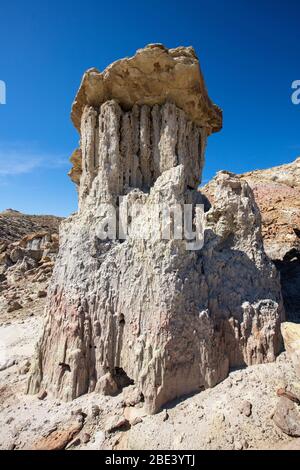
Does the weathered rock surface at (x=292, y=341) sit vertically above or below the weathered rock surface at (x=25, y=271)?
below

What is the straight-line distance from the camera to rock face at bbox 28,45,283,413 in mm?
7152

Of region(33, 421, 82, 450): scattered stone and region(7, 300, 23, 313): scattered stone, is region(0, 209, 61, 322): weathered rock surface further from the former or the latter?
region(33, 421, 82, 450): scattered stone

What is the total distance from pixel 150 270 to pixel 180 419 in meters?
3.57

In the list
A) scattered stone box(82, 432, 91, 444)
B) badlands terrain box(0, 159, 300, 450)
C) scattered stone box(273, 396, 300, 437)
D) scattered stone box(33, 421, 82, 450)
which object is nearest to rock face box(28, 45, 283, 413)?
badlands terrain box(0, 159, 300, 450)

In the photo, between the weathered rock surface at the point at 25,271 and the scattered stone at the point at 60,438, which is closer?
the scattered stone at the point at 60,438

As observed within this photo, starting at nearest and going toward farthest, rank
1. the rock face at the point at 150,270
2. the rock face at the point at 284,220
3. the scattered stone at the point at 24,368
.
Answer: the rock face at the point at 150,270 < the scattered stone at the point at 24,368 < the rock face at the point at 284,220

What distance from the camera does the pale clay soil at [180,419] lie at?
5.84 metres

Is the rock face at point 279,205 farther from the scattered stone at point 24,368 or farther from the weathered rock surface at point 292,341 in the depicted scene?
the scattered stone at point 24,368

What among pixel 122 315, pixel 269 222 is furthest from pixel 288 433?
pixel 269 222

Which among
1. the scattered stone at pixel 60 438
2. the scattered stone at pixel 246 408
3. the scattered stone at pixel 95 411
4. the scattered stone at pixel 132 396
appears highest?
the scattered stone at pixel 246 408

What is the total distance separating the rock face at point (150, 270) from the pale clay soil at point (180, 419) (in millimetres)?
342

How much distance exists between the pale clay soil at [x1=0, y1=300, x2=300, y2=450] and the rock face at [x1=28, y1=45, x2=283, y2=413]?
0.34 m

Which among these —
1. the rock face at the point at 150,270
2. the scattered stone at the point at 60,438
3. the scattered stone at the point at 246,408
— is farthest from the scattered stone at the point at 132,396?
the scattered stone at the point at 246,408

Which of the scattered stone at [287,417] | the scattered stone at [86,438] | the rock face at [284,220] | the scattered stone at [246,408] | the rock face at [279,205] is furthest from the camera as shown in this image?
the rock face at [279,205]
